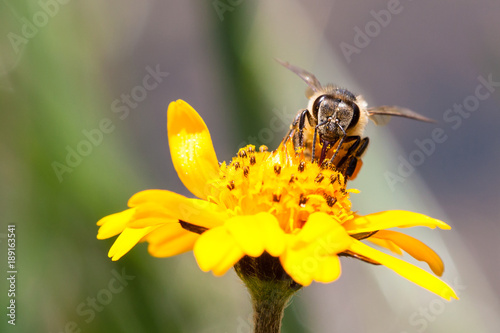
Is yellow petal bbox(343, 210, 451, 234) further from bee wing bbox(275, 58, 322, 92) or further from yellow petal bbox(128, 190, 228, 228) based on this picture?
bee wing bbox(275, 58, 322, 92)

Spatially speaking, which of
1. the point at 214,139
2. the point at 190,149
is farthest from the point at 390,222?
the point at 214,139

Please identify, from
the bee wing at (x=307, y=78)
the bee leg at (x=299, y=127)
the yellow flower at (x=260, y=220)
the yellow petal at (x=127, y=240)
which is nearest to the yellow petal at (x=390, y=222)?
the yellow flower at (x=260, y=220)

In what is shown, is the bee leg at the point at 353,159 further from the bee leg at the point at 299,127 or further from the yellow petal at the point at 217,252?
the yellow petal at the point at 217,252

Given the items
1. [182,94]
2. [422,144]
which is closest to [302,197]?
[422,144]

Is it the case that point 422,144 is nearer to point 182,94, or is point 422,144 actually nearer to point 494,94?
point 494,94

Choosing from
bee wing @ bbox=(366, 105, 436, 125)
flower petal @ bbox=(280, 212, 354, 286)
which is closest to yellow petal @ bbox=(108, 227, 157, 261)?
flower petal @ bbox=(280, 212, 354, 286)

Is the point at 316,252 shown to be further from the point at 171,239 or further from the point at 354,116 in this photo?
the point at 354,116
